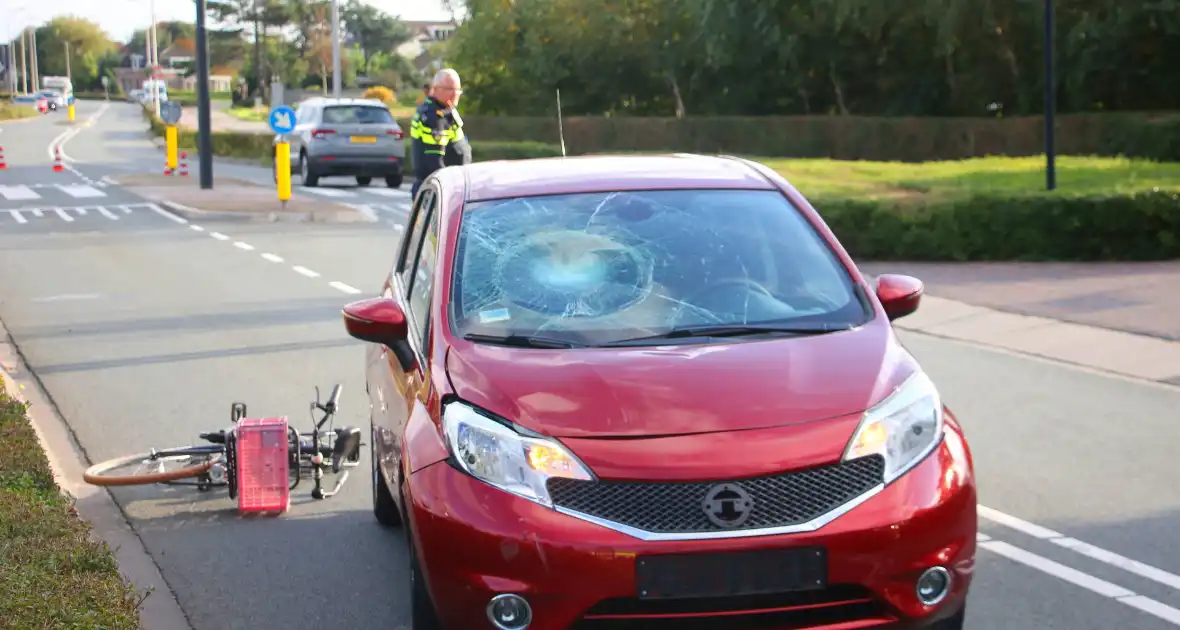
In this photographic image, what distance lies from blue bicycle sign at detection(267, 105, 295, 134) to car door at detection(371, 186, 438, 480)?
2300cm

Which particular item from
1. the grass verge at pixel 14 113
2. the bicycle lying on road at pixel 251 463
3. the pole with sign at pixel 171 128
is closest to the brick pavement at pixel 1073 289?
the bicycle lying on road at pixel 251 463

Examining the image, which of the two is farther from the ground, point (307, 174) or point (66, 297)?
point (307, 174)

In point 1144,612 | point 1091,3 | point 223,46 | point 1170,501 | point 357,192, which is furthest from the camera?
point 223,46

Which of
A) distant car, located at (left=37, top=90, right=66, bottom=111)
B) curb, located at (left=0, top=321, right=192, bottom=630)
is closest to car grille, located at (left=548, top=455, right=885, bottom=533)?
curb, located at (left=0, top=321, right=192, bottom=630)

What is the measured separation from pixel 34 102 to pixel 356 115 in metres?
128

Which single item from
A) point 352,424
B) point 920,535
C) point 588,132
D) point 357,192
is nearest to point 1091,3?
point 357,192

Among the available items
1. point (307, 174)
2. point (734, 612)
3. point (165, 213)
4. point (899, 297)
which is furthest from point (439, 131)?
point (307, 174)

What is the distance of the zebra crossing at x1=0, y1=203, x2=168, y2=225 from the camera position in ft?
80.3

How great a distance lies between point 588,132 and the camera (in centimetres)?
4997

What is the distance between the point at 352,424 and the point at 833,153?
33.5 metres

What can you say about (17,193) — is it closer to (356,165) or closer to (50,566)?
(356,165)

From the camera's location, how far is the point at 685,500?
4.15 meters

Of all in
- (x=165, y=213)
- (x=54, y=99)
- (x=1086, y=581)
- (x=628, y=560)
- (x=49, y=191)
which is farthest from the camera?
(x=54, y=99)

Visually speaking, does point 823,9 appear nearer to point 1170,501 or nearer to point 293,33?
point 1170,501
